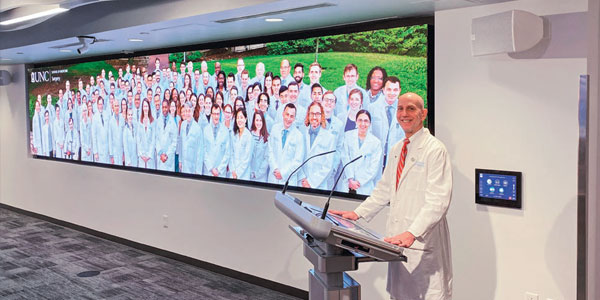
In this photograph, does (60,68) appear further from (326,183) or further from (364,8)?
(364,8)

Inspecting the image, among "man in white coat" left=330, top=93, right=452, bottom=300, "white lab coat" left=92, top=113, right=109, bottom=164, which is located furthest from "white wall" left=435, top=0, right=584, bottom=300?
"white lab coat" left=92, top=113, right=109, bottom=164

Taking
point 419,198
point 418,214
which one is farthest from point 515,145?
point 418,214

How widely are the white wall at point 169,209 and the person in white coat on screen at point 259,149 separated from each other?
0.16m

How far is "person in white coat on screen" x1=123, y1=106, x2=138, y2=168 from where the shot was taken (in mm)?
7074

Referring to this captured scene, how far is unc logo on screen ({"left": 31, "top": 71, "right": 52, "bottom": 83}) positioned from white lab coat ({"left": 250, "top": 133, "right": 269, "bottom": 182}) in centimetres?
460

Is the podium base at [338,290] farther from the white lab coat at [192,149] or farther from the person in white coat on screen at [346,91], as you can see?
the white lab coat at [192,149]

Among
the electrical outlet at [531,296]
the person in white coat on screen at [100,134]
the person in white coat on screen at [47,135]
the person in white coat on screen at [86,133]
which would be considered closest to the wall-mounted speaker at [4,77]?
the person in white coat on screen at [47,135]

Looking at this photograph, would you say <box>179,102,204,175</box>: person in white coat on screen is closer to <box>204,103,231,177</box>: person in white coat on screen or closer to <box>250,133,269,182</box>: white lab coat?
<box>204,103,231,177</box>: person in white coat on screen

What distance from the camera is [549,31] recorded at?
3.35m

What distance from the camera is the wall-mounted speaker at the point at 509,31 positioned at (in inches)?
128

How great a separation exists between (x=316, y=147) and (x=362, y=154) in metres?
0.53

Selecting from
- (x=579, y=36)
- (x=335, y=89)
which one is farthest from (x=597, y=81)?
(x=335, y=89)

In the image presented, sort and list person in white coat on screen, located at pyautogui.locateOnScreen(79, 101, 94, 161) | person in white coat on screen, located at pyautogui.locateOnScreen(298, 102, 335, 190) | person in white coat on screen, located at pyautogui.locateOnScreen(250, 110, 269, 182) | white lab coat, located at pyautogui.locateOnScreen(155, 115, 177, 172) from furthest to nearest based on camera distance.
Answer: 1. person in white coat on screen, located at pyautogui.locateOnScreen(79, 101, 94, 161)
2. white lab coat, located at pyautogui.locateOnScreen(155, 115, 177, 172)
3. person in white coat on screen, located at pyautogui.locateOnScreen(250, 110, 269, 182)
4. person in white coat on screen, located at pyautogui.locateOnScreen(298, 102, 335, 190)

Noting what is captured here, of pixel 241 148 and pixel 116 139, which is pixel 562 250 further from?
pixel 116 139
